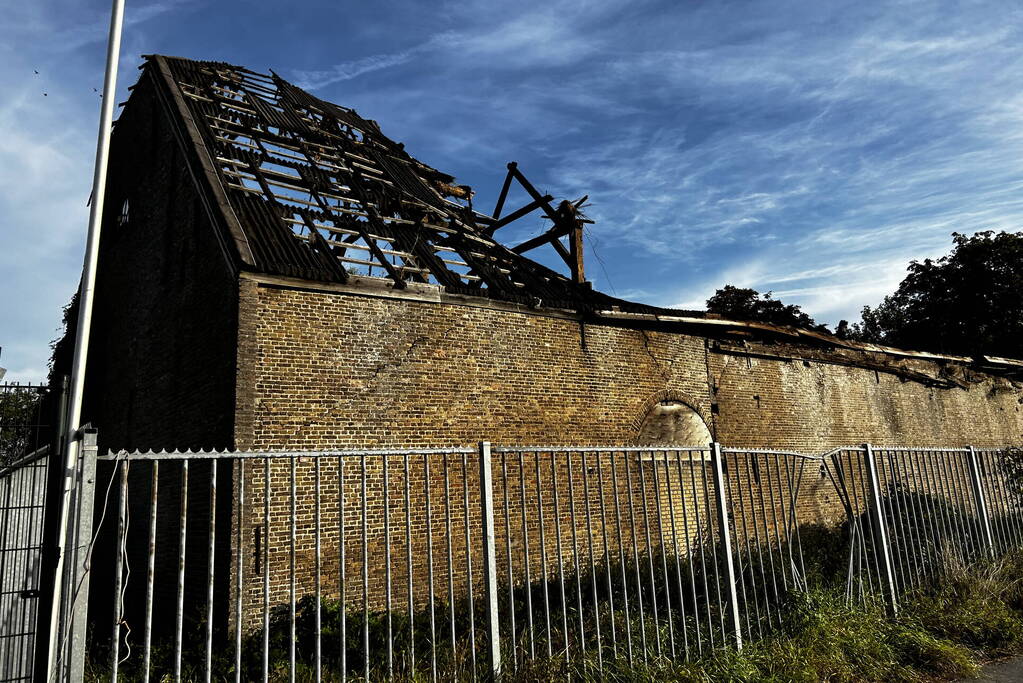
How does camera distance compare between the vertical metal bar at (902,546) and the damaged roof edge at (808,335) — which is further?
the damaged roof edge at (808,335)

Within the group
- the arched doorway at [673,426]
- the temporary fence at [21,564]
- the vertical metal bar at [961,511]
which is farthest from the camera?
the arched doorway at [673,426]

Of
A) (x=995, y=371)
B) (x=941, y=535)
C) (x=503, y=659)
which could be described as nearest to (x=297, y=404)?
(x=503, y=659)

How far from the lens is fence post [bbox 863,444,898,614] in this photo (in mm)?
7008

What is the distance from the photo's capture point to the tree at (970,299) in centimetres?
3170

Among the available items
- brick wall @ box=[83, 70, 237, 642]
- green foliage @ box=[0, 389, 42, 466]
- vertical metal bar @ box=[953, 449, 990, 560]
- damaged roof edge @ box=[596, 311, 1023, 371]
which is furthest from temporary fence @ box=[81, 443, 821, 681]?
damaged roof edge @ box=[596, 311, 1023, 371]

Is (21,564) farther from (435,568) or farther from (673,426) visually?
(673,426)

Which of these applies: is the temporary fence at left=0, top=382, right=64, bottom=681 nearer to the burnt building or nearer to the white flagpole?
the white flagpole

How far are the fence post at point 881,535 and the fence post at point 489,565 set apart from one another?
4507mm

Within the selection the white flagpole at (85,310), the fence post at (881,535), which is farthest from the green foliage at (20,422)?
the fence post at (881,535)

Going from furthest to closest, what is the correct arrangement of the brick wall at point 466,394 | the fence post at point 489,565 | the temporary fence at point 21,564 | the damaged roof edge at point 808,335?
the damaged roof edge at point 808,335, the brick wall at point 466,394, the temporary fence at point 21,564, the fence post at point 489,565

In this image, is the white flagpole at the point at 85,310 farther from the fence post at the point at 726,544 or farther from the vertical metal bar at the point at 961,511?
the vertical metal bar at the point at 961,511

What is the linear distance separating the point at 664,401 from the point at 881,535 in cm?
600

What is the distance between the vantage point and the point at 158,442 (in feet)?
35.3

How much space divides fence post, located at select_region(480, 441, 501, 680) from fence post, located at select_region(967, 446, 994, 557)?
22.5 feet
